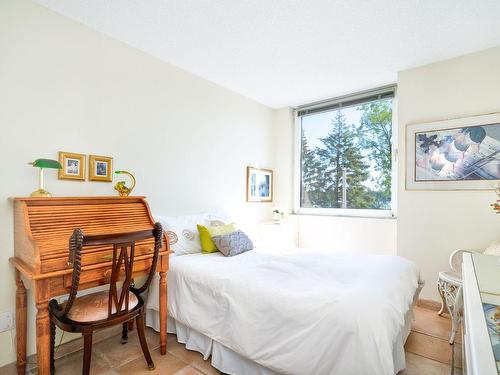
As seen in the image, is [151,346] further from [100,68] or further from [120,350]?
[100,68]

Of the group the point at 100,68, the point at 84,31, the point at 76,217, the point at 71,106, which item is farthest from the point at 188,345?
the point at 84,31

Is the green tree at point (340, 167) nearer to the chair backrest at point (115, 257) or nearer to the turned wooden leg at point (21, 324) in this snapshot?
the chair backrest at point (115, 257)

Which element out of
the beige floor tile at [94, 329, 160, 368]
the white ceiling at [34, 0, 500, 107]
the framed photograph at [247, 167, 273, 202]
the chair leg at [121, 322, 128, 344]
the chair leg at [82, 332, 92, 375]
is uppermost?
the white ceiling at [34, 0, 500, 107]

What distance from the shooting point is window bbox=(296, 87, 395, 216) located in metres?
3.67

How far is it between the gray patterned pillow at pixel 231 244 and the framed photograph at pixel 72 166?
4.13 ft

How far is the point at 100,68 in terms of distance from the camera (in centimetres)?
243

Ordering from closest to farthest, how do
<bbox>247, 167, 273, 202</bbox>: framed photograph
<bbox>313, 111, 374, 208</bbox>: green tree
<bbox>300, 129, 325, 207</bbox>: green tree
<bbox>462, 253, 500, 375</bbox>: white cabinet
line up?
<bbox>462, 253, 500, 375</bbox>: white cabinet → <bbox>313, 111, 374, 208</bbox>: green tree → <bbox>247, 167, 273, 202</bbox>: framed photograph → <bbox>300, 129, 325, 207</bbox>: green tree

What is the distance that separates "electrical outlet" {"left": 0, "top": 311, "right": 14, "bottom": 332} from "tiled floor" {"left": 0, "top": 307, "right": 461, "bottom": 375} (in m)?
0.35

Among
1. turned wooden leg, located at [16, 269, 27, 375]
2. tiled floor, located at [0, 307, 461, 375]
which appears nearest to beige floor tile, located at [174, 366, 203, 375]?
tiled floor, located at [0, 307, 461, 375]

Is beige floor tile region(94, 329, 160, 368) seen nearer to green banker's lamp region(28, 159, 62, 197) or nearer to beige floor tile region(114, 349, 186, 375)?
beige floor tile region(114, 349, 186, 375)

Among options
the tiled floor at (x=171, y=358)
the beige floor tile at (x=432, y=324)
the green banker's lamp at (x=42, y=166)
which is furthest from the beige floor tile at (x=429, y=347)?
the green banker's lamp at (x=42, y=166)

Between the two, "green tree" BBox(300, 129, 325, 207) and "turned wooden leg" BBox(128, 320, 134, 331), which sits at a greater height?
"green tree" BBox(300, 129, 325, 207)

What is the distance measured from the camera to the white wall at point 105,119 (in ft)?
6.42

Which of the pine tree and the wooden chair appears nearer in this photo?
the wooden chair
